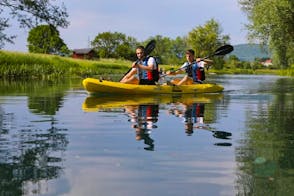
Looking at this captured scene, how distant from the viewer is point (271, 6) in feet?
84.4

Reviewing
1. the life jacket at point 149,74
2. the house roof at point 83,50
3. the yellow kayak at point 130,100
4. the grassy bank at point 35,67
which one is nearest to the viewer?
the yellow kayak at point 130,100

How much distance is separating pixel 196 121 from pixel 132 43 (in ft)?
341

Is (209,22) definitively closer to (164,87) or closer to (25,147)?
(164,87)

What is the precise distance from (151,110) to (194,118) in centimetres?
176

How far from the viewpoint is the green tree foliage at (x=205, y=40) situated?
8231 cm

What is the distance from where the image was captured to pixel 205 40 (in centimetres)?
8244

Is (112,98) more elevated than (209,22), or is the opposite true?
(209,22)

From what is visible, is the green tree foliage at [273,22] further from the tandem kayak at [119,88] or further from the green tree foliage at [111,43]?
the green tree foliage at [111,43]

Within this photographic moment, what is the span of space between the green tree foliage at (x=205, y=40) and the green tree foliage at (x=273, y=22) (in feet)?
171

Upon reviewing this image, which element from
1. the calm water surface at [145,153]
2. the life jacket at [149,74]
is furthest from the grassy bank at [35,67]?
the calm water surface at [145,153]

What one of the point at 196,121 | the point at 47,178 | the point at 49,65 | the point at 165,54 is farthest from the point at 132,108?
the point at 165,54

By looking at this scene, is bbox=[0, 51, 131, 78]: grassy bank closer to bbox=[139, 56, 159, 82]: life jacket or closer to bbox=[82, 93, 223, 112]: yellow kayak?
bbox=[82, 93, 223, 112]: yellow kayak

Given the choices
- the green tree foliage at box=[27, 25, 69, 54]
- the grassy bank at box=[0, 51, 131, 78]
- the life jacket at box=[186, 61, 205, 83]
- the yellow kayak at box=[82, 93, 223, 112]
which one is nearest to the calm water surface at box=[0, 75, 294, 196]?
the yellow kayak at box=[82, 93, 223, 112]

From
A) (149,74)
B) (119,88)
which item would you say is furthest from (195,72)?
(119,88)
